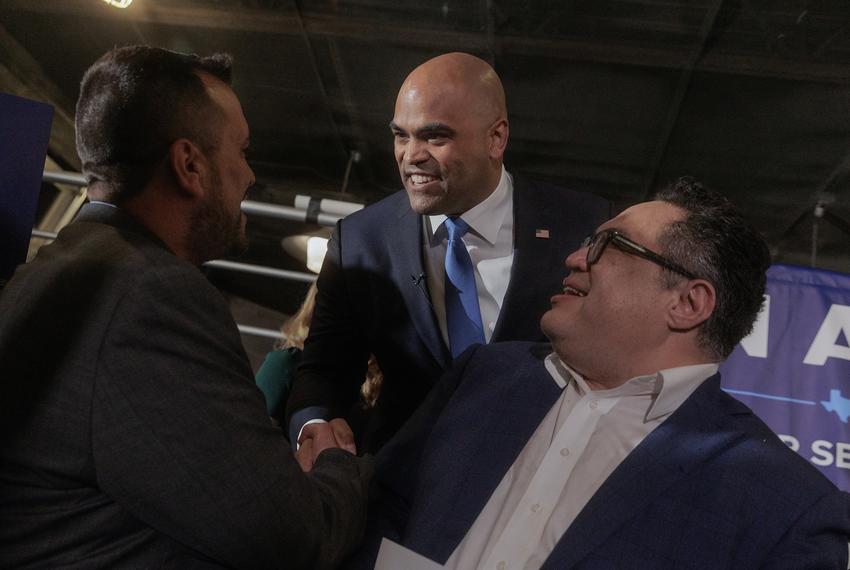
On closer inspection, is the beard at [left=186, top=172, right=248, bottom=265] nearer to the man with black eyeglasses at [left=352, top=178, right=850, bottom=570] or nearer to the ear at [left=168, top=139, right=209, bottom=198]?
the ear at [left=168, top=139, right=209, bottom=198]

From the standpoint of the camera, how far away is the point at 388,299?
225 cm

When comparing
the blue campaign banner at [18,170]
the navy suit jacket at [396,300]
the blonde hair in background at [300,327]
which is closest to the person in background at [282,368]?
the blonde hair in background at [300,327]

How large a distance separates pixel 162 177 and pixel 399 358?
0.93 metres

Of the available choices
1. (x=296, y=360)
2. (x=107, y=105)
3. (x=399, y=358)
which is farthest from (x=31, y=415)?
(x=296, y=360)

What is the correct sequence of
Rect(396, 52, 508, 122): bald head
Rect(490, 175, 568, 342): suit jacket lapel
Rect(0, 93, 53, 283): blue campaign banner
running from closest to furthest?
Rect(0, 93, 53, 283): blue campaign banner, Rect(490, 175, 568, 342): suit jacket lapel, Rect(396, 52, 508, 122): bald head

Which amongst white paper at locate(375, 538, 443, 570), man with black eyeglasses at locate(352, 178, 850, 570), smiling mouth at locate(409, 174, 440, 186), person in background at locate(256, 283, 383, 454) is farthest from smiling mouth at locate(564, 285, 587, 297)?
person in background at locate(256, 283, 383, 454)

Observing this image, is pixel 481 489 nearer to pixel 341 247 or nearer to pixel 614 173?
pixel 341 247

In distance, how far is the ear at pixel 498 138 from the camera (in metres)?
2.38

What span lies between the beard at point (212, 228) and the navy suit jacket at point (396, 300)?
689 mm

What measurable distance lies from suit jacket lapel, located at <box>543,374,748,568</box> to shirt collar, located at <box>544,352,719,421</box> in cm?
4

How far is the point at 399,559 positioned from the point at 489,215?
3.44ft

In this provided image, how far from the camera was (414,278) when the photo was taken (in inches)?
86.2

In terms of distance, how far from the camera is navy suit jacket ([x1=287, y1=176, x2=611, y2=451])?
215 cm

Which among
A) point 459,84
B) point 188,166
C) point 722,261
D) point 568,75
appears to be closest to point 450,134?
point 459,84
